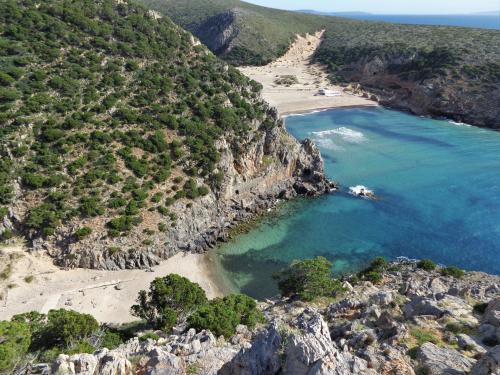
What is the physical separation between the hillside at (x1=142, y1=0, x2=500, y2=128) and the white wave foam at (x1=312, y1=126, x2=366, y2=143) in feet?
92.2

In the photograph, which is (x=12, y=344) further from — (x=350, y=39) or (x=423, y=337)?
(x=350, y=39)

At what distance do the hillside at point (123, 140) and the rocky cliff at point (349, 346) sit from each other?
21.8 m

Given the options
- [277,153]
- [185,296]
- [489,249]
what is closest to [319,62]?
[277,153]

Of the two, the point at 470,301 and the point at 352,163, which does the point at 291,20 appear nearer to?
the point at 352,163

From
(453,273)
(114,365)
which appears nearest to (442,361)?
(114,365)

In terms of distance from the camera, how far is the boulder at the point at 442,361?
17.6m

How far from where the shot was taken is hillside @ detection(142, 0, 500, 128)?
10250 centimetres

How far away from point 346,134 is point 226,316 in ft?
233

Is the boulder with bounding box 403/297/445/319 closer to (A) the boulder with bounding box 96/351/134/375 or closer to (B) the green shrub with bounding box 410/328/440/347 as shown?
(B) the green shrub with bounding box 410/328/440/347

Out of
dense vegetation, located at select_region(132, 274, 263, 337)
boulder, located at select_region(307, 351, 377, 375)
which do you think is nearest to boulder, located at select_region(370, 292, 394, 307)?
dense vegetation, located at select_region(132, 274, 263, 337)

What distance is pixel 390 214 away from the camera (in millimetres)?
56656

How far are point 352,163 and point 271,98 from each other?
4602cm

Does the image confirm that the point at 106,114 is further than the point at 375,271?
Yes

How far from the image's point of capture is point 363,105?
374 ft
